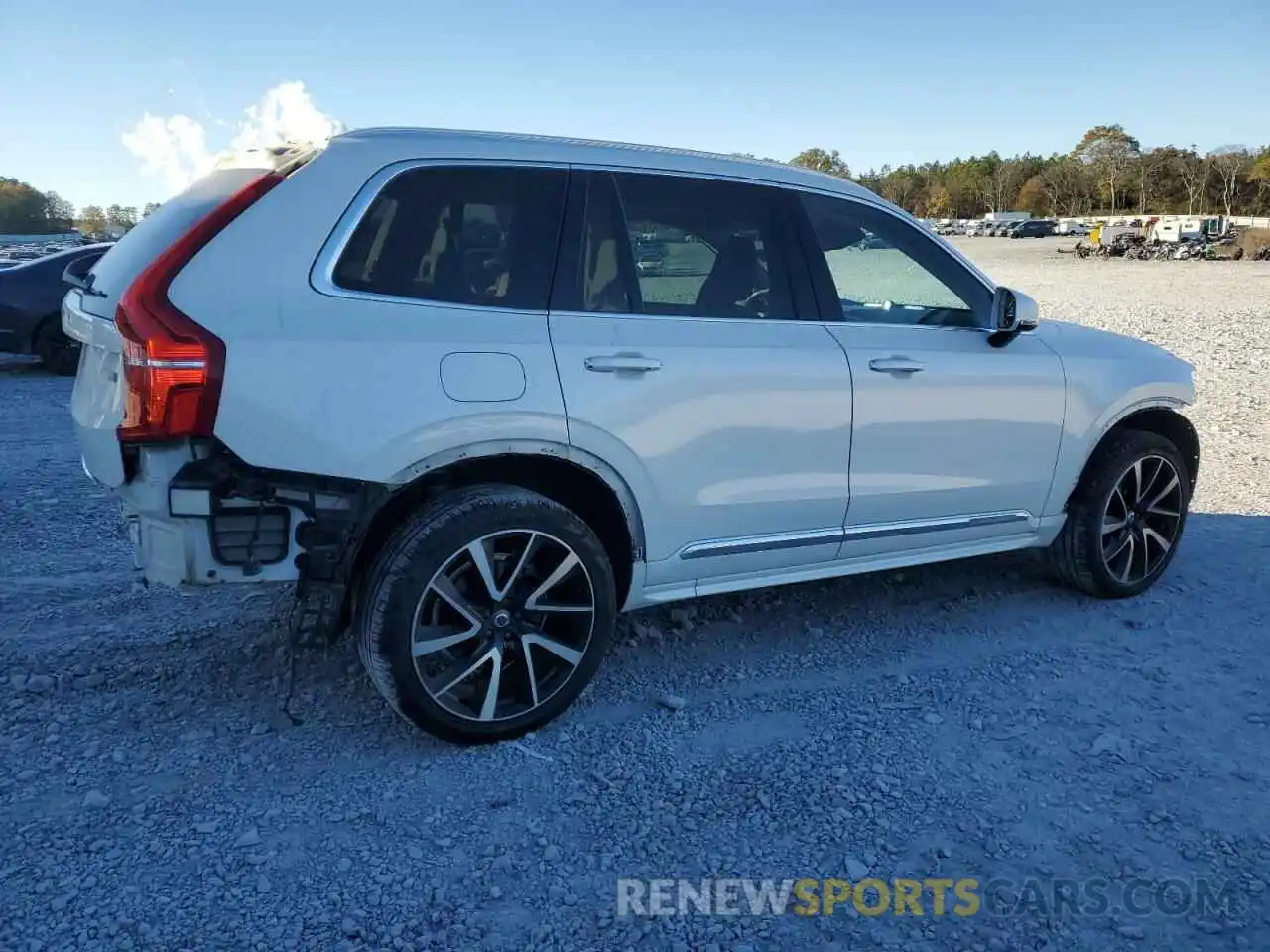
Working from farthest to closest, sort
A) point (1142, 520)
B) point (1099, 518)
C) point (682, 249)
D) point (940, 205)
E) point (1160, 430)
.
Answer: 1. point (940, 205)
2. point (1160, 430)
3. point (1142, 520)
4. point (1099, 518)
5. point (682, 249)

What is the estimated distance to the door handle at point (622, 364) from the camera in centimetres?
338

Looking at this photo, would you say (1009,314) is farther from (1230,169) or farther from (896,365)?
(1230,169)

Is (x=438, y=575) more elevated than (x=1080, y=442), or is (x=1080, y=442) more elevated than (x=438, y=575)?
(x=1080, y=442)

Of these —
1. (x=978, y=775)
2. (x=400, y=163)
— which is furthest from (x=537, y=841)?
(x=400, y=163)

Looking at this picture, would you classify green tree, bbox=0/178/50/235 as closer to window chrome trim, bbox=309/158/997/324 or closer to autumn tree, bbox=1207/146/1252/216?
window chrome trim, bbox=309/158/997/324

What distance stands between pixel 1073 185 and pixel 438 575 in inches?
4667

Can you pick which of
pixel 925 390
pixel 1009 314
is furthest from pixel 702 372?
pixel 1009 314

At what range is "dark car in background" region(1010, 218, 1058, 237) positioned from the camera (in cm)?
8556

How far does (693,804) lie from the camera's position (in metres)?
3.11

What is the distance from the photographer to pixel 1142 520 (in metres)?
4.87

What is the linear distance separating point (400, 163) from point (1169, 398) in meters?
3.76

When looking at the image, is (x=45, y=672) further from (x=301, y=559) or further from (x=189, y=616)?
(x=301, y=559)

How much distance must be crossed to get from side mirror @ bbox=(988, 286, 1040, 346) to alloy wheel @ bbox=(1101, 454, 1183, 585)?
1.02 m

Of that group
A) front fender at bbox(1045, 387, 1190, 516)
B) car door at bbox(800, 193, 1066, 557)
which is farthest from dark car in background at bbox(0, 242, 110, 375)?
front fender at bbox(1045, 387, 1190, 516)
